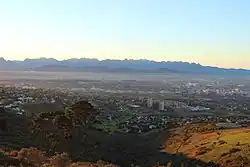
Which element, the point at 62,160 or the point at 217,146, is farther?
the point at 217,146

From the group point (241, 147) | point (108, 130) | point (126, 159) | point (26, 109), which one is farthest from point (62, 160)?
point (26, 109)

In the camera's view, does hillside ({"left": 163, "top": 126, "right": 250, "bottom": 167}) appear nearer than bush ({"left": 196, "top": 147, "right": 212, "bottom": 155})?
Yes

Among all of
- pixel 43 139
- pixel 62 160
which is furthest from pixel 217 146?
pixel 62 160

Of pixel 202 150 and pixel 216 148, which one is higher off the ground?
pixel 216 148

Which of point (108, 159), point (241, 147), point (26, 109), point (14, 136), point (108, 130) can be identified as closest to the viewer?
point (241, 147)

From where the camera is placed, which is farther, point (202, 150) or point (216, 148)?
point (202, 150)

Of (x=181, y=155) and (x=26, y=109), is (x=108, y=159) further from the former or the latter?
(x=26, y=109)

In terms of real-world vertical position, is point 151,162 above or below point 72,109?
below

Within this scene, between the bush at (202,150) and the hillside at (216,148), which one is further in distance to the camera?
the bush at (202,150)

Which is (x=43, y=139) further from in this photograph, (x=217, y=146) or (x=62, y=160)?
(x=62, y=160)

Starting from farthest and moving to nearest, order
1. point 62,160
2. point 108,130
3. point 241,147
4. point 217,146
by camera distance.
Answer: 1. point 108,130
2. point 217,146
3. point 241,147
4. point 62,160
